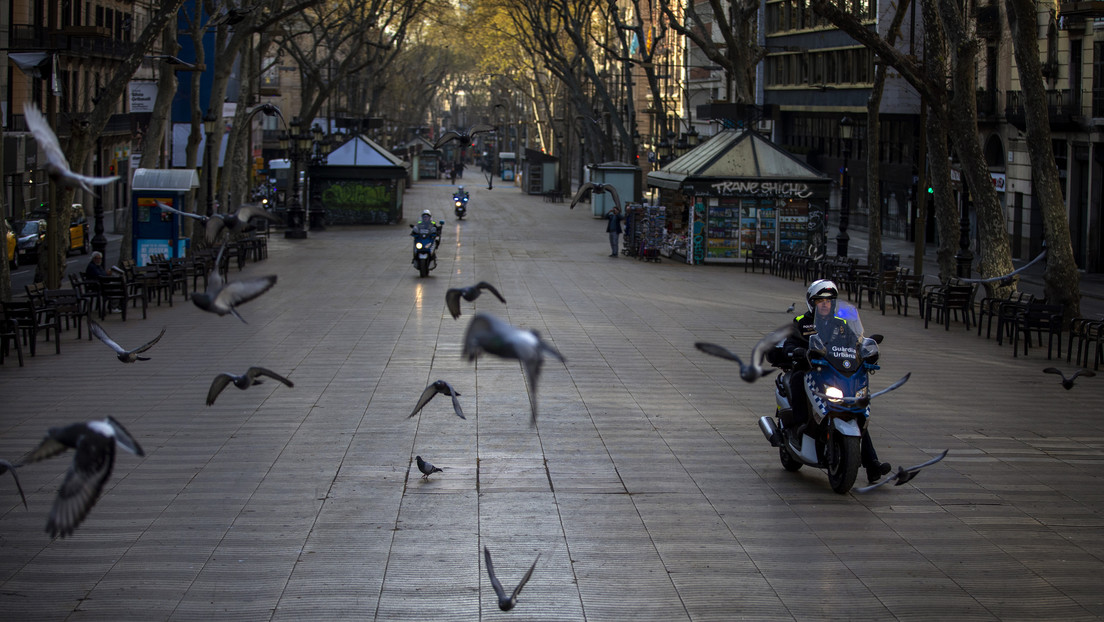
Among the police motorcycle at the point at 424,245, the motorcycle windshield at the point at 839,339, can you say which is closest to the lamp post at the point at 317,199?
the police motorcycle at the point at 424,245

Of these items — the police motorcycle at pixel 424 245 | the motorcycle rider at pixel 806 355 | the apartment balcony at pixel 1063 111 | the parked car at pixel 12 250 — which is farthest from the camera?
the apartment balcony at pixel 1063 111

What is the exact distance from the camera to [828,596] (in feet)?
25.1

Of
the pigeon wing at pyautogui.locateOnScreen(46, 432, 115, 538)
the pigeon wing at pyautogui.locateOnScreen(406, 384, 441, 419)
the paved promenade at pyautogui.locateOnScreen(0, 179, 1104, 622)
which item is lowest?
the paved promenade at pyautogui.locateOnScreen(0, 179, 1104, 622)

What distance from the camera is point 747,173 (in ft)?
111

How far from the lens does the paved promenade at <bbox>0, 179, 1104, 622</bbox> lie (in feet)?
25.0

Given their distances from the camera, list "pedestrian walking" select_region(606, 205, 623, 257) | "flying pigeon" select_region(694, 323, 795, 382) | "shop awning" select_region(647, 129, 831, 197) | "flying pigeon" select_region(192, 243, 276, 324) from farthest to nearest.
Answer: "pedestrian walking" select_region(606, 205, 623, 257)
"shop awning" select_region(647, 129, 831, 197)
"flying pigeon" select_region(192, 243, 276, 324)
"flying pigeon" select_region(694, 323, 795, 382)

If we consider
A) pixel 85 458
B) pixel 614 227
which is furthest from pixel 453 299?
pixel 614 227

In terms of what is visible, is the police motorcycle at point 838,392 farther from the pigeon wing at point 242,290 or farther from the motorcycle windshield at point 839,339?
the pigeon wing at point 242,290

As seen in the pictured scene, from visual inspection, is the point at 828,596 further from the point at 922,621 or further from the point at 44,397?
the point at 44,397

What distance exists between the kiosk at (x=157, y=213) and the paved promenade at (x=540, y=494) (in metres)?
8.93

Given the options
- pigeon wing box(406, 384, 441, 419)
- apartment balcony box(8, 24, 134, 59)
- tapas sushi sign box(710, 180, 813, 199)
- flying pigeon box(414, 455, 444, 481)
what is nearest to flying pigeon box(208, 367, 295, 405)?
pigeon wing box(406, 384, 441, 419)

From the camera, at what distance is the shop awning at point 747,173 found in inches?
1318

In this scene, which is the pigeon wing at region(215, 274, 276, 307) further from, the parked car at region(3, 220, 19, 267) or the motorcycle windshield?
the parked car at region(3, 220, 19, 267)

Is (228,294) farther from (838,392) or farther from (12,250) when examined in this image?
(12,250)
